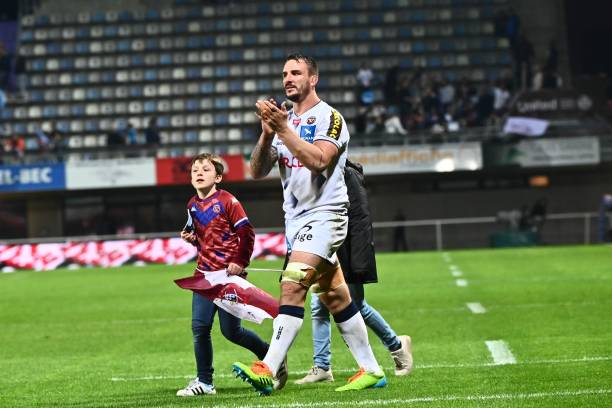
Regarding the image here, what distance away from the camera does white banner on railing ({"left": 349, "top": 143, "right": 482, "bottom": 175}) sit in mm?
37062

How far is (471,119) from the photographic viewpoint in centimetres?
3947

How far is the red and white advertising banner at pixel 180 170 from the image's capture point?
121 feet

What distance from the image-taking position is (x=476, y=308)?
15234mm

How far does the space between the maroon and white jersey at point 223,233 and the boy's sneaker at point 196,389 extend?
775mm

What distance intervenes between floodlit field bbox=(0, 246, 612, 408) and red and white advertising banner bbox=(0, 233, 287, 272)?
1011cm

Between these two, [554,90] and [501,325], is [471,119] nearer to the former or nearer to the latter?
[554,90]

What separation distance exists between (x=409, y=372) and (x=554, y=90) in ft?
98.5

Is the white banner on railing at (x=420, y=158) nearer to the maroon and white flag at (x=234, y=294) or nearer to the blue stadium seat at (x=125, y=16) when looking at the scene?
the blue stadium seat at (x=125, y=16)

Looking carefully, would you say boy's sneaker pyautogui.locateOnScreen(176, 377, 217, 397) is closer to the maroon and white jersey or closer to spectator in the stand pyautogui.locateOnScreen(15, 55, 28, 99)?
the maroon and white jersey

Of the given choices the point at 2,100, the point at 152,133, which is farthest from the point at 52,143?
the point at 2,100

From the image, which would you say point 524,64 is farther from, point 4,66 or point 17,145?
point 4,66

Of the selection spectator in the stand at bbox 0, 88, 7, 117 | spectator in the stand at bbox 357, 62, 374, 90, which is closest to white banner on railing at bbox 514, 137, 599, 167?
spectator in the stand at bbox 357, 62, 374, 90

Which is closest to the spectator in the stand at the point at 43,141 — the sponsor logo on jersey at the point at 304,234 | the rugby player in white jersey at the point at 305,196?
the rugby player in white jersey at the point at 305,196

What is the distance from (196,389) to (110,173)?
30184mm
